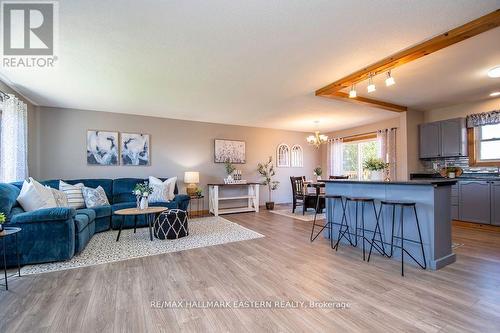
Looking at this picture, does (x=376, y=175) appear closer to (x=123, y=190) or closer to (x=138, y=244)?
(x=138, y=244)

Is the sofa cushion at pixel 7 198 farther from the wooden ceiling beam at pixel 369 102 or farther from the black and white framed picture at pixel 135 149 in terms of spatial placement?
the wooden ceiling beam at pixel 369 102

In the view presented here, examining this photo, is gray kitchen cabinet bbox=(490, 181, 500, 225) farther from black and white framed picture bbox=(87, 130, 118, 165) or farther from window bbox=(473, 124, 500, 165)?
black and white framed picture bbox=(87, 130, 118, 165)

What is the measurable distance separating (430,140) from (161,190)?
6304 mm

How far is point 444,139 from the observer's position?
5.27m

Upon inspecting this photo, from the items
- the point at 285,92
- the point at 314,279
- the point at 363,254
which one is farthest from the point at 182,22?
the point at 363,254

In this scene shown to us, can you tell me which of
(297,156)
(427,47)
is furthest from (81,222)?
(297,156)

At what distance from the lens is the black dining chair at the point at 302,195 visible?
6.07m

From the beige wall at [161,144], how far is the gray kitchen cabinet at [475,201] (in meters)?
4.40

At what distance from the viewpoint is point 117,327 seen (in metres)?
1.69

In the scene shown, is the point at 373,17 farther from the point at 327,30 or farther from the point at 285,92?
the point at 285,92

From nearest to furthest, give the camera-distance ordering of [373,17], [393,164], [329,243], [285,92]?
[373,17], [329,243], [285,92], [393,164]

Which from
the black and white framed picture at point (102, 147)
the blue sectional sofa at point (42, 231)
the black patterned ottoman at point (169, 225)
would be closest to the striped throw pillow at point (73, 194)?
the blue sectional sofa at point (42, 231)

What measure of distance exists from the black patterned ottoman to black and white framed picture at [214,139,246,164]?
2959 mm

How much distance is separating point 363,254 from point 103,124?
19.3 ft
